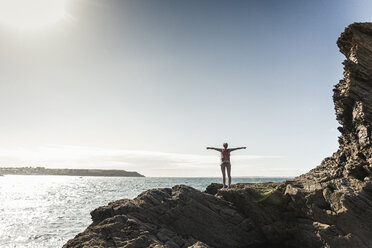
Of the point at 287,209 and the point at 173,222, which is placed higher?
the point at 287,209

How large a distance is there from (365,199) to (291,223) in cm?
423

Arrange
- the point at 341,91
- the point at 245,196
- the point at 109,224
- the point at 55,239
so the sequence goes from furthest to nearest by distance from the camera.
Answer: the point at 55,239, the point at 341,91, the point at 245,196, the point at 109,224

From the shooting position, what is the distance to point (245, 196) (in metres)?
16.2

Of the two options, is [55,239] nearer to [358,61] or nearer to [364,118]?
[364,118]

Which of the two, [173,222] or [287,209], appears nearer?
[173,222]

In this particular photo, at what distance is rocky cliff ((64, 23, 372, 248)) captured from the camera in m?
12.6

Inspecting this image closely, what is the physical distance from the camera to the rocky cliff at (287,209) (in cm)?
1261

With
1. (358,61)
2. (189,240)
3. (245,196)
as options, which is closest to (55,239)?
(189,240)

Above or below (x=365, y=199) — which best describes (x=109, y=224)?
below

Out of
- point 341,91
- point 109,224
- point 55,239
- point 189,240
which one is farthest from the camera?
point 55,239

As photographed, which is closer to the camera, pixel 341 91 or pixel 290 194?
pixel 290 194

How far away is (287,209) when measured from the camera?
51.3ft

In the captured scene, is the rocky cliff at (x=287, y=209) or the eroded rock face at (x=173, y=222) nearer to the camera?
the eroded rock face at (x=173, y=222)

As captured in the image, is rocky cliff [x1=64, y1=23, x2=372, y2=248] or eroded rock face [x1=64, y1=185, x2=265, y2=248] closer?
eroded rock face [x1=64, y1=185, x2=265, y2=248]
